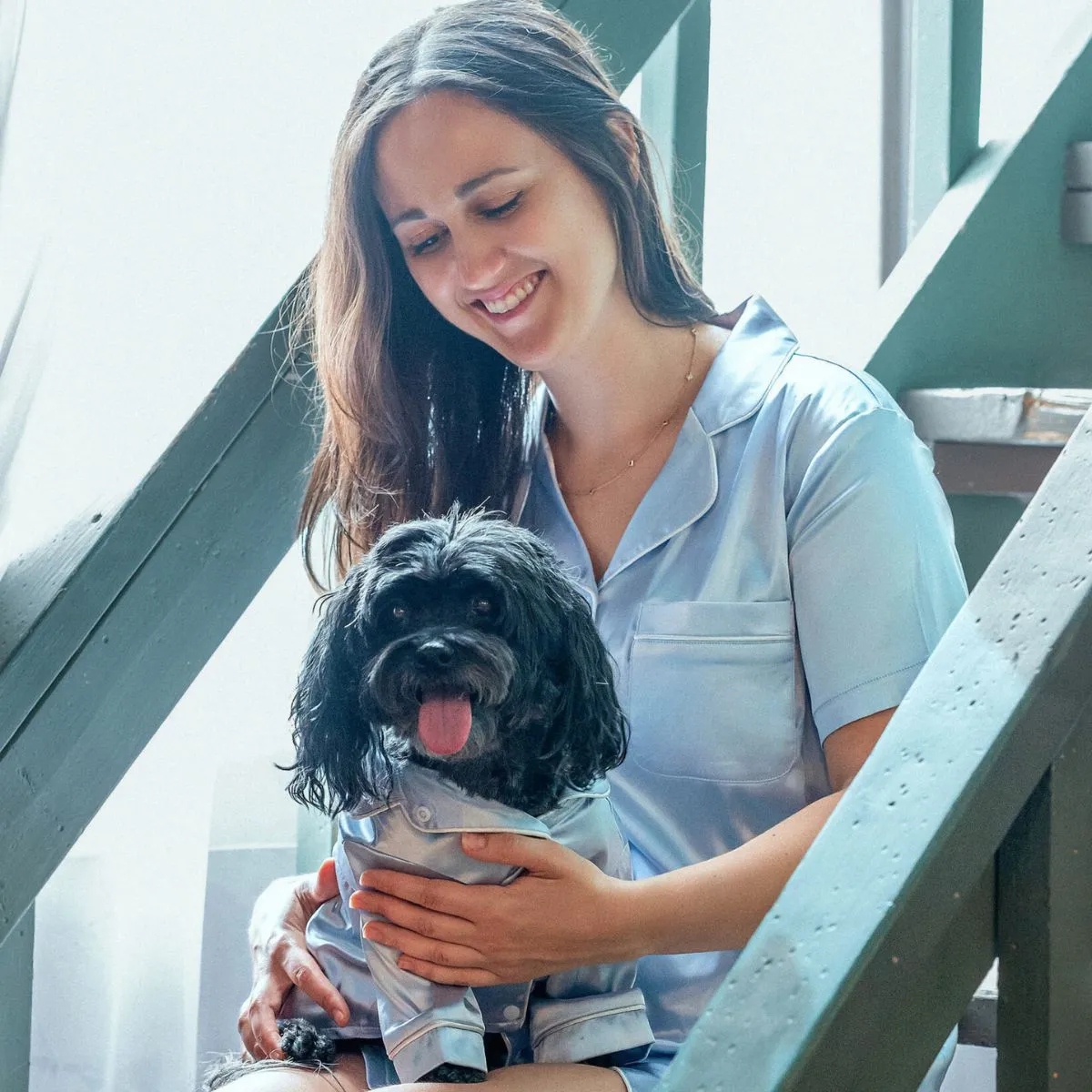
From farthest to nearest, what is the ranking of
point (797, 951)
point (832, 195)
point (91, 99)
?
point (832, 195)
point (91, 99)
point (797, 951)

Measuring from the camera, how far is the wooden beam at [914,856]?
2.42 feet

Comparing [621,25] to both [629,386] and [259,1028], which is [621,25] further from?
[259,1028]

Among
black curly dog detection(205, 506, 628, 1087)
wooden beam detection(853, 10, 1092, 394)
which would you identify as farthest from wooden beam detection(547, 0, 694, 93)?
black curly dog detection(205, 506, 628, 1087)

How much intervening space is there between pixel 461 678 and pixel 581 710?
0.51ft

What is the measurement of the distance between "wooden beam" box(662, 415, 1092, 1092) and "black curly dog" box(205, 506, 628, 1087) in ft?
1.20

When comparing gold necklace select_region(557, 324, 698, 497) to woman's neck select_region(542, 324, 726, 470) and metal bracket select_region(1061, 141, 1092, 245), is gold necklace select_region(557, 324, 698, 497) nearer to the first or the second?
woman's neck select_region(542, 324, 726, 470)

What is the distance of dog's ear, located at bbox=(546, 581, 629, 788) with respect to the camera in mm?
1149

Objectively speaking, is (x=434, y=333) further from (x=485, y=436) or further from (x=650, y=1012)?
(x=650, y=1012)

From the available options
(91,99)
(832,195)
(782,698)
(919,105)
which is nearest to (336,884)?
(782,698)

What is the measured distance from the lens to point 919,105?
1.92 m

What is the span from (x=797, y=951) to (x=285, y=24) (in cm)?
163

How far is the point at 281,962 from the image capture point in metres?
1.30

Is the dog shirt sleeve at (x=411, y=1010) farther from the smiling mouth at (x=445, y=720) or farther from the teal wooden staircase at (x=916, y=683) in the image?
the teal wooden staircase at (x=916, y=683)

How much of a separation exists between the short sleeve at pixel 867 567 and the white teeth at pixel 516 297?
14.8 inches
